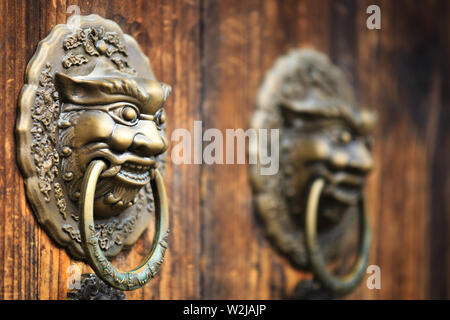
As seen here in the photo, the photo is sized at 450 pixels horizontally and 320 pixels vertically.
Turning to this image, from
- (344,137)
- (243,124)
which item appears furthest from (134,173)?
(344,137)

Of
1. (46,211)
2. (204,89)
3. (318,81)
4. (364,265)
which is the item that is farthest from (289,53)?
(46,211)

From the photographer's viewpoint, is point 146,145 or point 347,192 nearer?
point 146,145

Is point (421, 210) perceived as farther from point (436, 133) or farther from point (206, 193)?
point (206, 193)

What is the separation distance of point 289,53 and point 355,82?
166 mm

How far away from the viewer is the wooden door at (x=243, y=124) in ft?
1.93

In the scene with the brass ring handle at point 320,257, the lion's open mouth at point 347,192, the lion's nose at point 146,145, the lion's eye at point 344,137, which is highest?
the lion's eye at point 344,137

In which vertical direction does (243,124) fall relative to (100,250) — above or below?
above

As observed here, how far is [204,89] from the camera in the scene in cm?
A: 79

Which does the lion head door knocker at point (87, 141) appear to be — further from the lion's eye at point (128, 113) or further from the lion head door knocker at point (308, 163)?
the lion head door knocker at point (308, 163)

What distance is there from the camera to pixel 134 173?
0.61 meters

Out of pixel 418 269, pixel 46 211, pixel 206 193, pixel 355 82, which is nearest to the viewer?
pixel 46 211

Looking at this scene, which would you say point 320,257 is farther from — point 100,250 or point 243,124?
point 100,250

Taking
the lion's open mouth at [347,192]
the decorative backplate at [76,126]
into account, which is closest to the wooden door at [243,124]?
the decorative backplate at [76,126]

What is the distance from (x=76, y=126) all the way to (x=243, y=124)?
29cm
